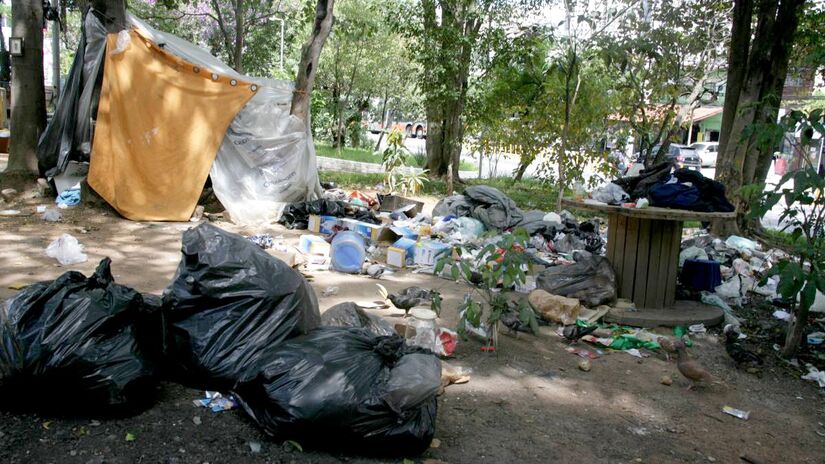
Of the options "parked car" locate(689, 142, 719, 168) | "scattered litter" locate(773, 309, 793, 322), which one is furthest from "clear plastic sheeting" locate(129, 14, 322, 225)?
"parked car" locate(689, 142, 719, 168)

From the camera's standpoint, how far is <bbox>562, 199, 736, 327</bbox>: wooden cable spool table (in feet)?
15.5

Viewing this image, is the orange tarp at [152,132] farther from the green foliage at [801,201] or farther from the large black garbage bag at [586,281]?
the green foliage at [801,201]

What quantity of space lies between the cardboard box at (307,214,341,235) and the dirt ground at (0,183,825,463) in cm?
258

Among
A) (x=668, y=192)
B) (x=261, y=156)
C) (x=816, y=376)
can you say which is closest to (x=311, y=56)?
(x=261, y=156)

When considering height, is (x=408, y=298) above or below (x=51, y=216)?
below

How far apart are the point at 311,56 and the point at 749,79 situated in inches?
226

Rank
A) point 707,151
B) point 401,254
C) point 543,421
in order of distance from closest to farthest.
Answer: point 543,421 < point 401,254 < point 707,151

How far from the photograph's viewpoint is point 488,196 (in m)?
8.33

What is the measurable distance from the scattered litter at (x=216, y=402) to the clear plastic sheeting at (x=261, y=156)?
16.0 feet

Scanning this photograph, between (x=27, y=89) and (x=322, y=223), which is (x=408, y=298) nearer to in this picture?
(x=322, y=223)

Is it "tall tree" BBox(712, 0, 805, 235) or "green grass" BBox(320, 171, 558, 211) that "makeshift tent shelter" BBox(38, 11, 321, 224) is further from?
"tall tree" BBox(712, 0, 805, 235)

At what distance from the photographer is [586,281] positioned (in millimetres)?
4965

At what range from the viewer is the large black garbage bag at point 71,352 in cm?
255

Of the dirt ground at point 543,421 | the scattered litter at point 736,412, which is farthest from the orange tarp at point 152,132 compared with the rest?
the scattered litter at point 736,412
